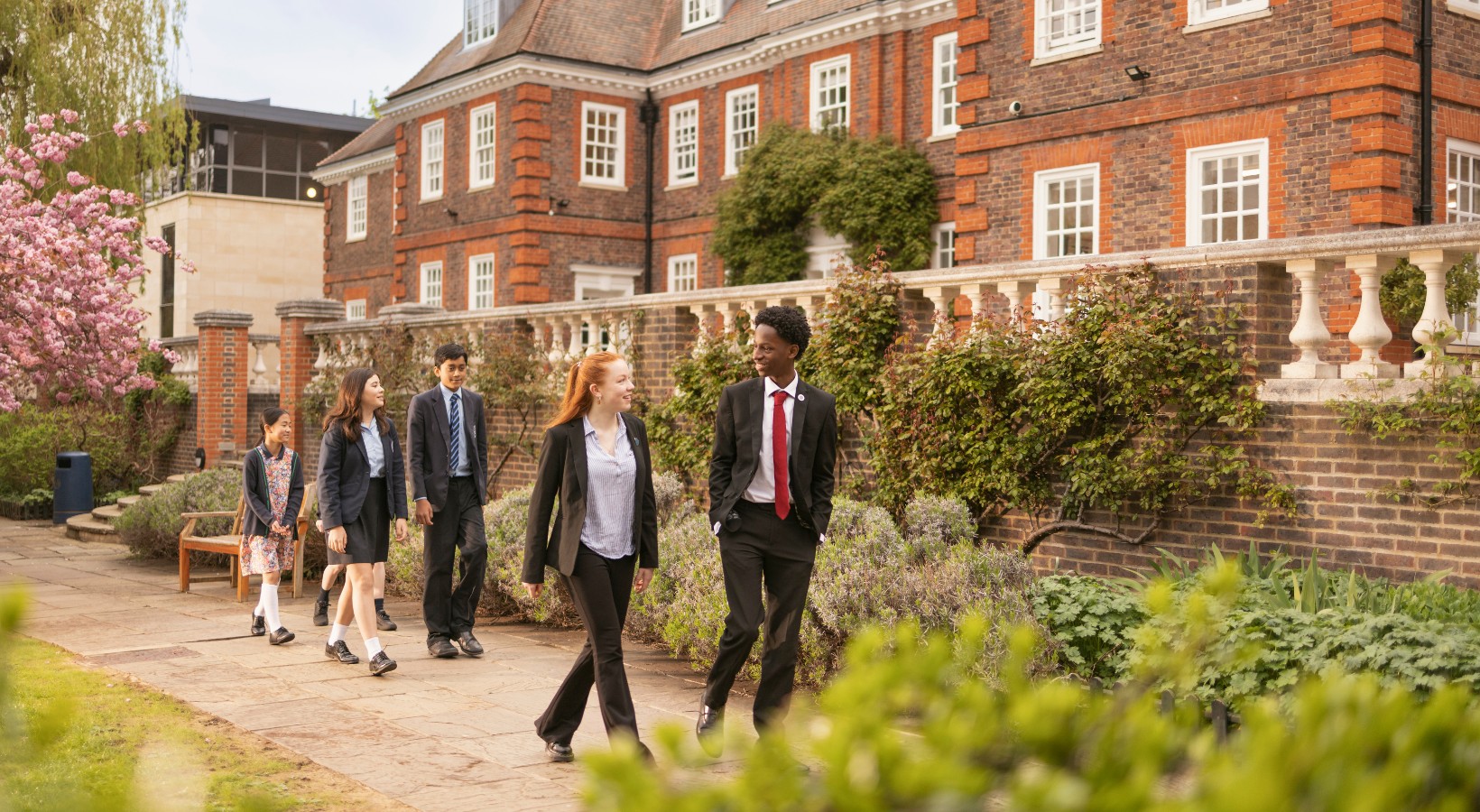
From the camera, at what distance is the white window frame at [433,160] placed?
30734mm

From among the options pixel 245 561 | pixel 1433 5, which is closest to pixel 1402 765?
pixel 245 561

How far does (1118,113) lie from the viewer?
17031 mm

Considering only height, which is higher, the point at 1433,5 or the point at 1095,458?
the point at 1433,5

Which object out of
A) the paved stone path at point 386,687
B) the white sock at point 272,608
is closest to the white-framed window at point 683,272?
the paved stone path at point 386,687

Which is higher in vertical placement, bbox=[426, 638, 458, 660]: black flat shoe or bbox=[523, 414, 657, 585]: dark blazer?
bbox=[523, 414, 657, 585]: dark blazer

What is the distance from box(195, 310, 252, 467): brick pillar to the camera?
21.8m

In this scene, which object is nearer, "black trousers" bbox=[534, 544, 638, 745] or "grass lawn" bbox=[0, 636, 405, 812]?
"grass lawn" bbox=[0, 636, 405, 812]

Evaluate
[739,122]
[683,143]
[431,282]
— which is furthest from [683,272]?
[431,282]

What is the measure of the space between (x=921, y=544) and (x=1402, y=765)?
22.5 ft

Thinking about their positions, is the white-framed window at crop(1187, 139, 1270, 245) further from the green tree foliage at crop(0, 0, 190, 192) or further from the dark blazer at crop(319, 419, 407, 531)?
the green tree foliage at crop(0, 0, 190, 192)

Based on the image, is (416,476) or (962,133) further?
(962,133)

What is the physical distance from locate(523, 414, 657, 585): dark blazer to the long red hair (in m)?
0.05

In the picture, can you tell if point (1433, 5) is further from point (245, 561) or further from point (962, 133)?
point (245, 561)

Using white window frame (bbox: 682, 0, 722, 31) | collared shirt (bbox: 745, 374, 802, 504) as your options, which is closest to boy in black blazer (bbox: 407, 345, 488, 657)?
collared shirt (bbox: 745, 374, 802, 504)
